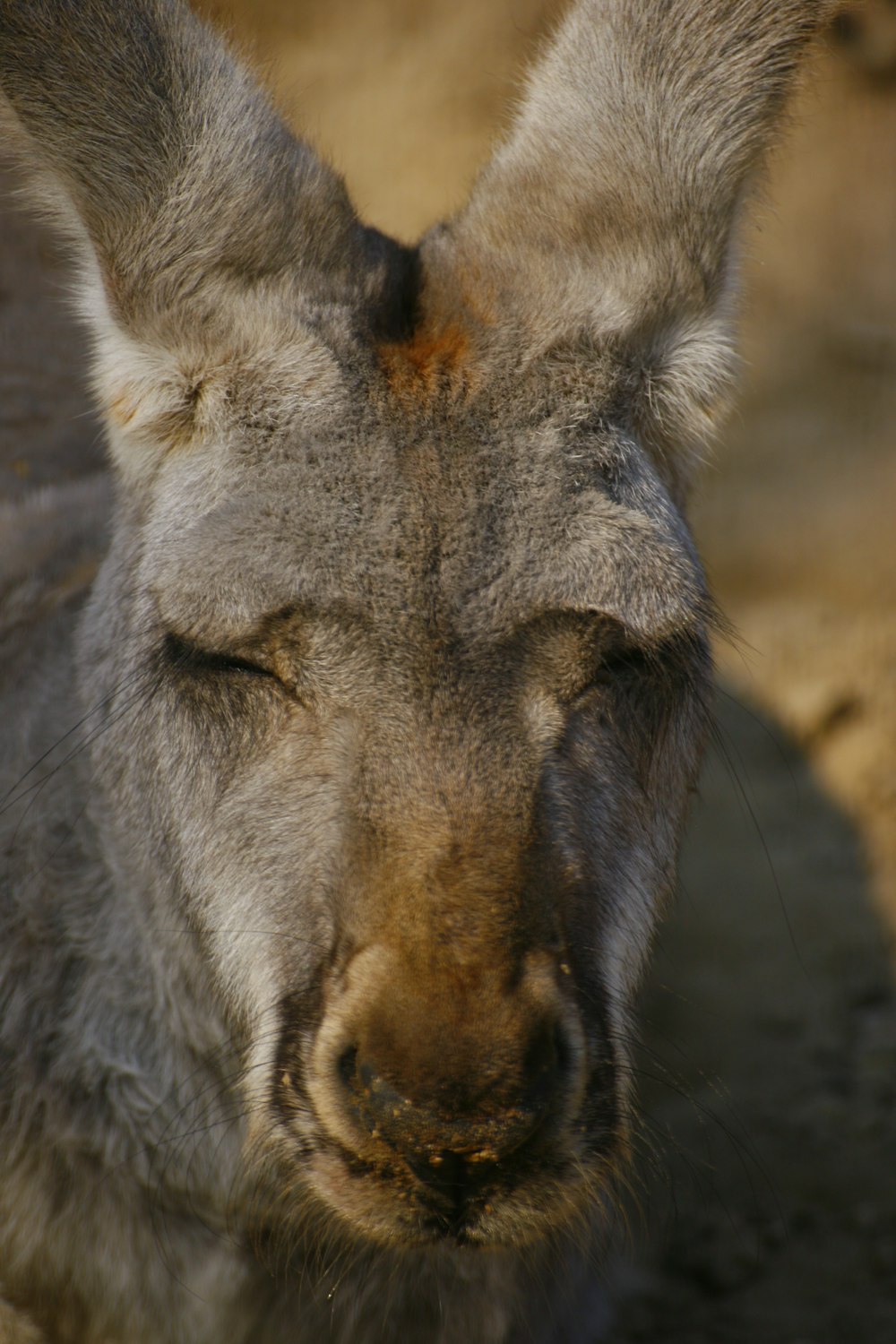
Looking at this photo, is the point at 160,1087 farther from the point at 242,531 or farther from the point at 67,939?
the point at 242,531

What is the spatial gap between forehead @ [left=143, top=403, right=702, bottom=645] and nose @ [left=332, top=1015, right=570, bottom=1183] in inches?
26.9

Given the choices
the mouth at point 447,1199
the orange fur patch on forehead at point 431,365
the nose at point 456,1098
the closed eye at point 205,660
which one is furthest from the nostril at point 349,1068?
the orange fur patch on forehead at point 431,365

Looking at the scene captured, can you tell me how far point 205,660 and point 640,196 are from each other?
1220 millimetres

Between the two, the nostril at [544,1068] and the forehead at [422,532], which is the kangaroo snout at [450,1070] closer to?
the nostril at [544,1068]

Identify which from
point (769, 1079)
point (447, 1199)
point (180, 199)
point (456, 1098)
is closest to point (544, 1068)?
point (456, 1098)

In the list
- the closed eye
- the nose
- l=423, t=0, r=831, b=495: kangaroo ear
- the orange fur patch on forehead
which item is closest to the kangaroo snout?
the nose

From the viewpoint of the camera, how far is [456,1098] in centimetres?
197

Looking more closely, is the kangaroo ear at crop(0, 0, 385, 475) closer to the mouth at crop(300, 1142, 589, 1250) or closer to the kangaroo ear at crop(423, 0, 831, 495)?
the kangaroo ear at crop(423, 0, 831, 495)

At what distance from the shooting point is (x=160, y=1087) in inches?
107

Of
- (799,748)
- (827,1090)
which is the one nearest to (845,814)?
(799,748)

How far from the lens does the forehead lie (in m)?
2.25

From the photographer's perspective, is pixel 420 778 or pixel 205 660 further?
pixel 205 660

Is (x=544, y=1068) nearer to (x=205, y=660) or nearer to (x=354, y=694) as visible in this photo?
(x=354, y=694)

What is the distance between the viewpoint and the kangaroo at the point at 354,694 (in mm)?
2146
